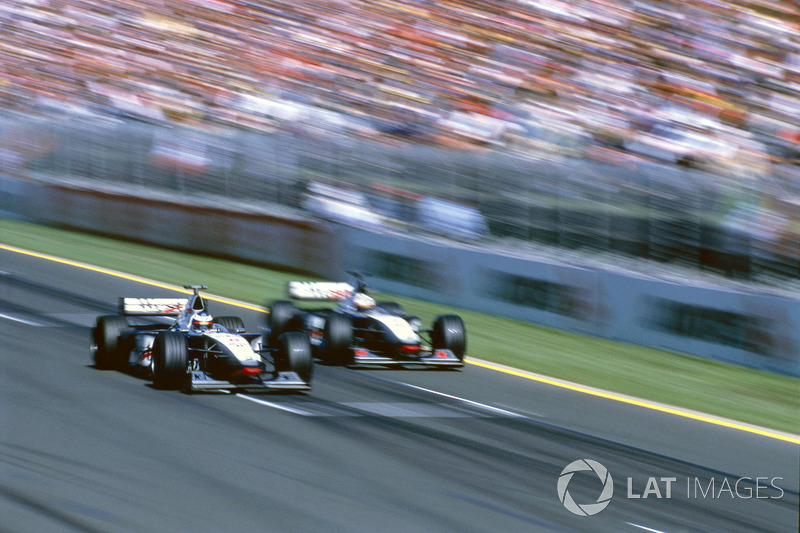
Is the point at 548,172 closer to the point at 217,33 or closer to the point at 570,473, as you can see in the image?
the point at 570,473

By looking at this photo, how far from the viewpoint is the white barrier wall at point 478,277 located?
1052cm

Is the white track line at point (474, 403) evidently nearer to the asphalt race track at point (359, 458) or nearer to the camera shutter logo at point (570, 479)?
the asphalt race track at point (359, 458)

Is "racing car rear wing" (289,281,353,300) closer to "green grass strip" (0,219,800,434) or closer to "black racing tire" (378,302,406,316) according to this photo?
"black racing tire" (378,302,406,316)

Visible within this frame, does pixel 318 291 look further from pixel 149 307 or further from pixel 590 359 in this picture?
pixel 590 359

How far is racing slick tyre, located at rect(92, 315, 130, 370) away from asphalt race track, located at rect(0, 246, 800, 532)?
0.14 meters

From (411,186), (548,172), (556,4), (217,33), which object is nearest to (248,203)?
(411,186)

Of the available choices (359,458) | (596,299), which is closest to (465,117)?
(596,299)

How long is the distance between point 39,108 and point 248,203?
8823 millimetres

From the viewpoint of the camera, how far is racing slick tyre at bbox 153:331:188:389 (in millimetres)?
7824

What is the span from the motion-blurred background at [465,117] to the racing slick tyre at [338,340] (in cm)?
390

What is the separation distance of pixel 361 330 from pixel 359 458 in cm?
300

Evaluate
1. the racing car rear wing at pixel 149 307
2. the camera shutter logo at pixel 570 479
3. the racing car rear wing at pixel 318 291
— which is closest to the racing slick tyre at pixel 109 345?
the racing car rear wing at pixel 149 307

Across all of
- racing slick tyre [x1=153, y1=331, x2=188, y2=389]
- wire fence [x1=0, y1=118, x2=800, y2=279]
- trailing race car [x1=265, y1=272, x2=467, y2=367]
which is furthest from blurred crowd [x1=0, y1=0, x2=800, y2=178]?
racing slick tyre [x1=153, y1=331, x2=188, y2=389]

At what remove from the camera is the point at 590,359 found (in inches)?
419
